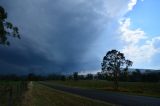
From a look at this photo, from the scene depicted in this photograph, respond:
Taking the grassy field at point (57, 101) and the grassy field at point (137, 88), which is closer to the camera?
the grassy field at point (57, 101)

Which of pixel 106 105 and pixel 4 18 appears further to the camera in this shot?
pixel 106 105

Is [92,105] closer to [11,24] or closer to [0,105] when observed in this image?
[0,105]

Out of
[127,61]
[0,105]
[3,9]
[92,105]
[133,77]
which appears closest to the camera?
[3,9]

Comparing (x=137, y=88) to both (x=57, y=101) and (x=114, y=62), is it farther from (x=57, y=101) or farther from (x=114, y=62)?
(x=57, y=101)

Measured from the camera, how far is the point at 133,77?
521ft

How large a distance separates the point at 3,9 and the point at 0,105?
5.79m

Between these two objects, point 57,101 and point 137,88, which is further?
point 137,88

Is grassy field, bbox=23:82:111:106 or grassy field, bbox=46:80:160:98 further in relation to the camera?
grassy field, bbox=46:80:160:98

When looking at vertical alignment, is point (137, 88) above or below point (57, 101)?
above

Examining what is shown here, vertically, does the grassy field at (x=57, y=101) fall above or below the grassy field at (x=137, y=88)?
below

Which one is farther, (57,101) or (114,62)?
(114,62)

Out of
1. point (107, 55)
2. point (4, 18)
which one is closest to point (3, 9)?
point (4, 18)

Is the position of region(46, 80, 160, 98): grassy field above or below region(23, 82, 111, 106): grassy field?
above

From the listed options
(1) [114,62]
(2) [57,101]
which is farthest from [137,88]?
(2) [57,101]
